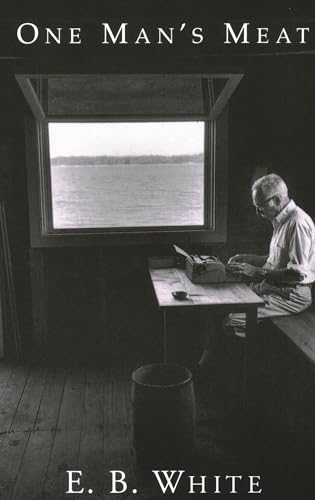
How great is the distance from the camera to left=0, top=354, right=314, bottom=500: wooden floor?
9.96 feet

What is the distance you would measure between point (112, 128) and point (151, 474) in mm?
3301

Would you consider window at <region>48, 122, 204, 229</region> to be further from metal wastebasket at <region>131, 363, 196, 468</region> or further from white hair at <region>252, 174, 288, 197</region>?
metal wastebasket at <region>131, 363, 196, 468</region>

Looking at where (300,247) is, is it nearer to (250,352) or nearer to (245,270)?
(245,270)

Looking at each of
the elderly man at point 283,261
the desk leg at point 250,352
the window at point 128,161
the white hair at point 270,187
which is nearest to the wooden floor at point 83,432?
the desk leg at point 250,352

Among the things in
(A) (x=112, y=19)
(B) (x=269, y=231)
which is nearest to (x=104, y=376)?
(B) (x=269, y=231)

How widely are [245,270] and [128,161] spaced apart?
5.97ft

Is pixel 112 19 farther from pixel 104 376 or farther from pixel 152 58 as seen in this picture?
pixel 104 376

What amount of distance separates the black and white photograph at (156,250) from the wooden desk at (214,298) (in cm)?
2

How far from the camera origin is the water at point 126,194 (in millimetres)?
5105

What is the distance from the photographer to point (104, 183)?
513cm

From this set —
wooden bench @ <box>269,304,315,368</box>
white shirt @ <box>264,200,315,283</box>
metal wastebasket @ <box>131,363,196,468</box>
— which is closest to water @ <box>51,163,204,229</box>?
white shirt @ <box>264,200,315,283</box>

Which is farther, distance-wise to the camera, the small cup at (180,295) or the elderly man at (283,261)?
the elderly man at (283,261)

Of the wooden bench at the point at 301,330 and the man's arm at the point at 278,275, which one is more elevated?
the man's arm at the point at 278,275

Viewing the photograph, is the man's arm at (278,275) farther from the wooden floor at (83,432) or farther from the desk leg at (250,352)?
the wooden floor at (83,432)
